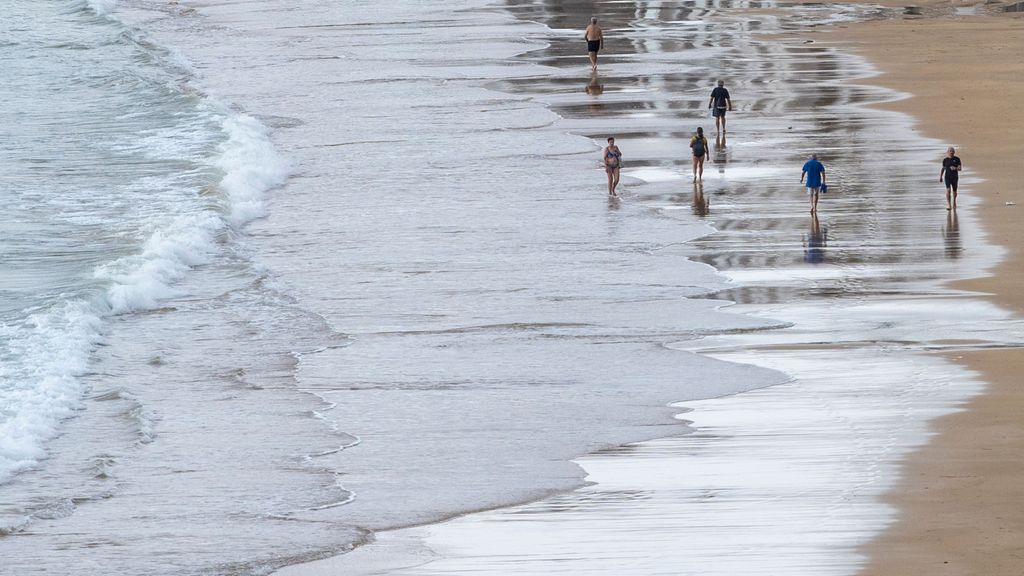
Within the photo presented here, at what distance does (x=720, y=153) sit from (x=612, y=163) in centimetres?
408

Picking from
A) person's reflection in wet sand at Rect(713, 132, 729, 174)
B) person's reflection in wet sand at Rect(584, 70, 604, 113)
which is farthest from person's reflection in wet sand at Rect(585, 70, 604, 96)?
person's reflection in wet sand at Rect(713, 132, 729, 174)

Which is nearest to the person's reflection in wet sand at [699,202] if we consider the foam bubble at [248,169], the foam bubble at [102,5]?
the foam bubble at [248,169]

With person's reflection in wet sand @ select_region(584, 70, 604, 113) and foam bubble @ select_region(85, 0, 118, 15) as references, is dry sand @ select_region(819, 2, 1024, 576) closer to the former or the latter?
person's reflection in wet sand @ select_region(584, 70, 604, 113)

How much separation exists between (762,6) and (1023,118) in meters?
23.1

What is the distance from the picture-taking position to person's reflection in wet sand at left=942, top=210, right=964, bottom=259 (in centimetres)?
2034

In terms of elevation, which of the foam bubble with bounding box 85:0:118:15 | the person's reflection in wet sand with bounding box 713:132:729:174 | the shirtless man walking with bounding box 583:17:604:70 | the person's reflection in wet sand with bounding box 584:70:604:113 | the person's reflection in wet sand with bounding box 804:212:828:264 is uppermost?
the foam bubble with bounding box 85:0:118:15

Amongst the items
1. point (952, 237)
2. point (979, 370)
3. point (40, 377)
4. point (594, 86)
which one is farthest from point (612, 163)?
point (594, 86)

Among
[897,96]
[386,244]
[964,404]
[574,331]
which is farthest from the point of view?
[897,96]

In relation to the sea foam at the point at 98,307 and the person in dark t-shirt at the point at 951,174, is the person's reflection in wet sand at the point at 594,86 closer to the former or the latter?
the sea foam at the point at 98,307

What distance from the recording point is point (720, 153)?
2820 cm

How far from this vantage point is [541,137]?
3075cm

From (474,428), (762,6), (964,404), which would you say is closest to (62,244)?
(474,428)

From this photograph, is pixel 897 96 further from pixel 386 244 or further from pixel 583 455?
pixel 583 455

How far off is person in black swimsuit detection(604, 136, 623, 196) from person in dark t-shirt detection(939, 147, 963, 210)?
15.7 feet
